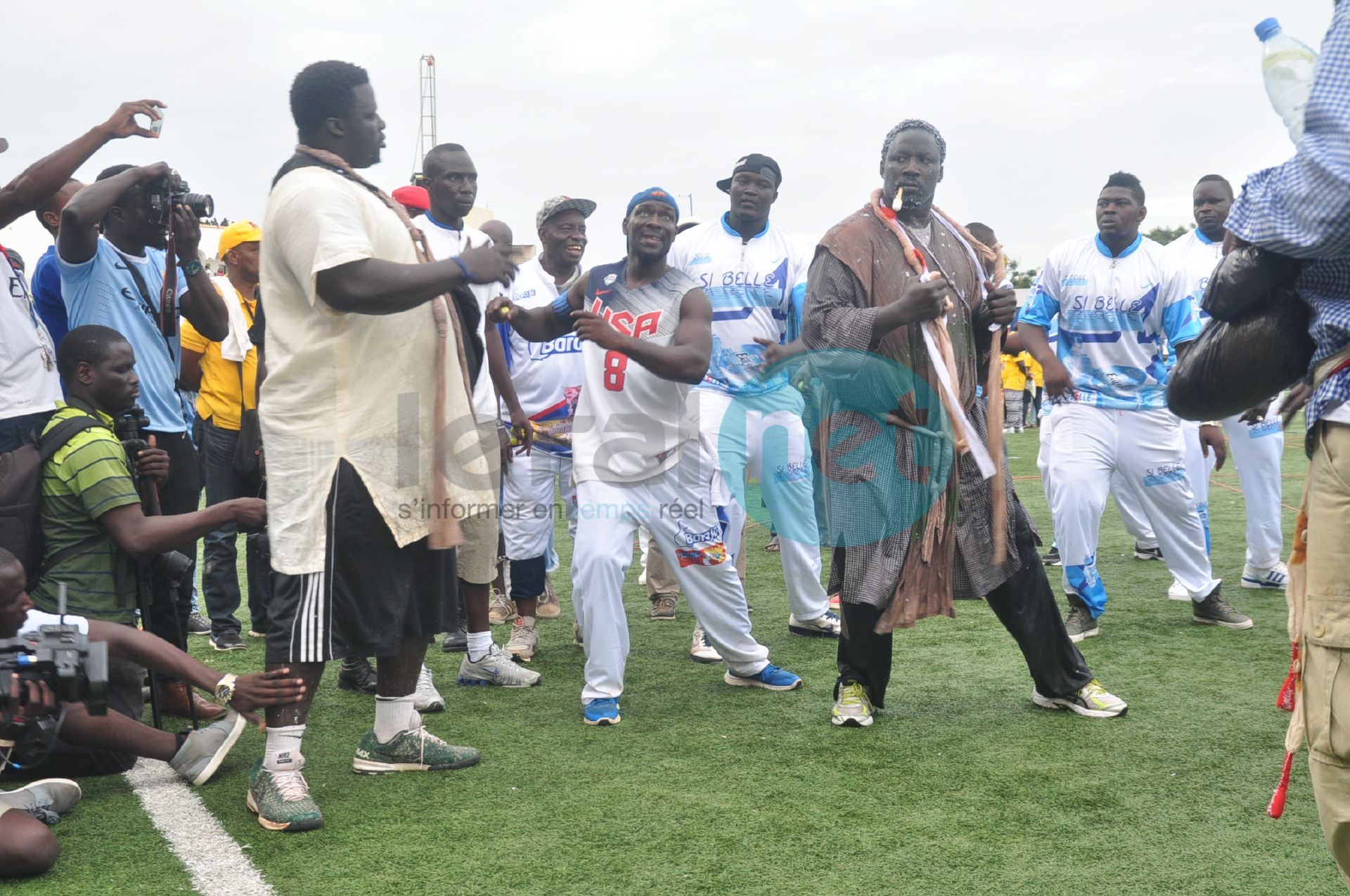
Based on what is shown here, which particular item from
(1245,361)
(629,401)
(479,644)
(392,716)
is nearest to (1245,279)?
(1245,361)

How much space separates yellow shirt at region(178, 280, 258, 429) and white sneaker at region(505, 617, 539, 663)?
71.6 inches

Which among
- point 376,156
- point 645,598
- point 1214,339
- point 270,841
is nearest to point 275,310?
point 376,156

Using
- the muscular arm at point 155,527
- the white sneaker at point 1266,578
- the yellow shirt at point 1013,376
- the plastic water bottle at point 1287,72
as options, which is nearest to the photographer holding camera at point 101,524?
the muscular arm at point 155,527

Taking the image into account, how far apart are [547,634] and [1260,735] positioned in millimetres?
3674

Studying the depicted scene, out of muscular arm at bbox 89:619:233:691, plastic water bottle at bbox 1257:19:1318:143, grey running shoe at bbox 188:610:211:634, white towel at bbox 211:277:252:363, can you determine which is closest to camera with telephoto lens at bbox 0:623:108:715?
muscular arm at bbox 89:619:233:691

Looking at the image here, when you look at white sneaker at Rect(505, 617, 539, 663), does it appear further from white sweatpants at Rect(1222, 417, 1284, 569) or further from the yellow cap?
white sweatpants at Rect(1222, 417, 1284, 569)

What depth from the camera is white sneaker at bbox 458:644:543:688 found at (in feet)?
17.9

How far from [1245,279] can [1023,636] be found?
274 cm

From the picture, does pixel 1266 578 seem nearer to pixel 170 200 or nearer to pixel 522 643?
pixel 522 643

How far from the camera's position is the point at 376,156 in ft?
12.8

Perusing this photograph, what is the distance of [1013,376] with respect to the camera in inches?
691

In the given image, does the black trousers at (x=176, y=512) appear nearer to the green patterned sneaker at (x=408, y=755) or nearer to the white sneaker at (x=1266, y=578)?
the green patterned sneaker at (x=408, y=755)

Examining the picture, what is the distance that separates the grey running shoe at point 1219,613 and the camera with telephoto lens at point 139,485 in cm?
506

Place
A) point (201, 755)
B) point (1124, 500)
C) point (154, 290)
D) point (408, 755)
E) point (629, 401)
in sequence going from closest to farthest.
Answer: point (201, 755) → point (408, 755) → point (629, 401) → point (154, 290) → point (1124, 500)
